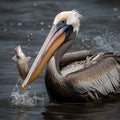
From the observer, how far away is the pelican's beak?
31.1 feet

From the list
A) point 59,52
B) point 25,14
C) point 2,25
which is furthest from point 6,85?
point 25,14

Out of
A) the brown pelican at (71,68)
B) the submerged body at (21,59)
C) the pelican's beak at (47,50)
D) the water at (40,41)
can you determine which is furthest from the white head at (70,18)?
the water at (40,41)

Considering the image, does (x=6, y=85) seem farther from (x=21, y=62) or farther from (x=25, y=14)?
(x=25, y=14)

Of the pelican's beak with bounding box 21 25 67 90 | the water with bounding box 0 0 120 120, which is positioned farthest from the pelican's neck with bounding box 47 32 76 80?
the water with bounding box 0 0 120 120

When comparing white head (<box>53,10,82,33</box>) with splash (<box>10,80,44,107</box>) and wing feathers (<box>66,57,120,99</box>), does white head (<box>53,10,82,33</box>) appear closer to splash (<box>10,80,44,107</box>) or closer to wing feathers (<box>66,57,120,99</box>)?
wing feathers (<box>66,57,120,99</box>)

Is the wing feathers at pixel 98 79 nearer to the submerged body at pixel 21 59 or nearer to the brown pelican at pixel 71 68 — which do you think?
the brown pelican at pixel 71 68

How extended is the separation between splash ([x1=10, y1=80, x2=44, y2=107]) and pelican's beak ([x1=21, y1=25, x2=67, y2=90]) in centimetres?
51

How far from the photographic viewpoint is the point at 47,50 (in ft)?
32.2

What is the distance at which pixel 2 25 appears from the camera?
15.1 m

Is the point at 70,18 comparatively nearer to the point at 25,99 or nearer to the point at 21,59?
the point at 21,59

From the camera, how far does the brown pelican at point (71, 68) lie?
9.83m

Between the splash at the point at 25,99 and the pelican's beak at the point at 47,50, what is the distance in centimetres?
51

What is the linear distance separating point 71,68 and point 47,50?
1.76 ft

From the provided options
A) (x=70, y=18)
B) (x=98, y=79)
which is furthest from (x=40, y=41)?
(x=98, y=79)
